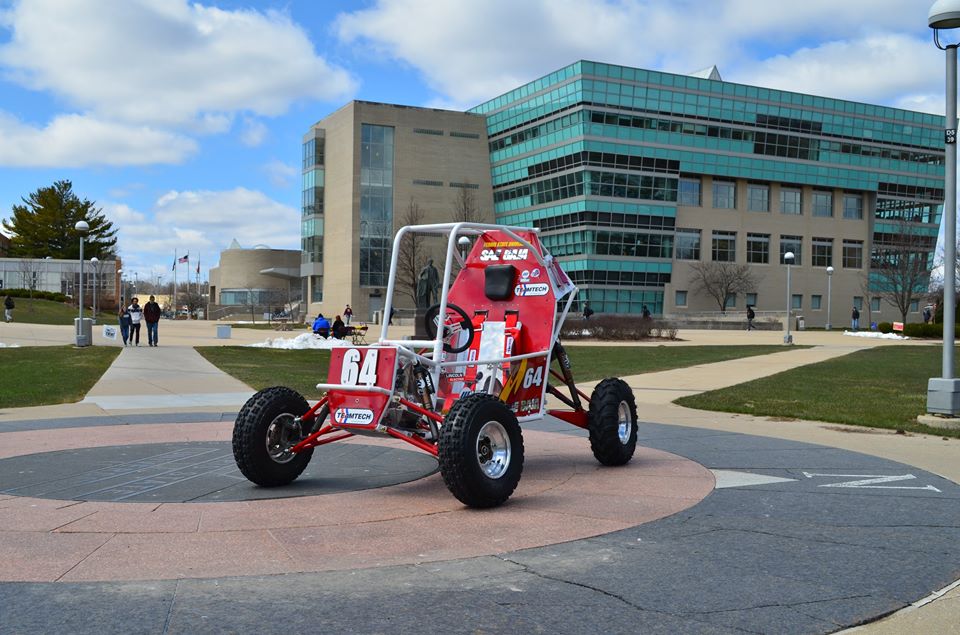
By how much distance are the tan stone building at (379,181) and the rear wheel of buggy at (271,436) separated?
78.4 m

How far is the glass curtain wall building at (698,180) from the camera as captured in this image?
80.3m

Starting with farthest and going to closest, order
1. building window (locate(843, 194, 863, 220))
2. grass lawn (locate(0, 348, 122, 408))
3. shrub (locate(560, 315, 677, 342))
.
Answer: building window (locate(843, 194, 863, 220)) → shrub (locate(560, 315, 677, 342)) → grass lawn (locate(0, 348, 122, 408))

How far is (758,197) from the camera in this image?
88.8 m

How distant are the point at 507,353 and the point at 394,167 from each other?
8215 centimetres

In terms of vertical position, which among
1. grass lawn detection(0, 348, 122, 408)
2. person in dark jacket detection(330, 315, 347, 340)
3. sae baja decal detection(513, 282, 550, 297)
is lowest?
grass lawn detection(0, 348, 122, 408)

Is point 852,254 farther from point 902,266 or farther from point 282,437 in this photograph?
point 282,437

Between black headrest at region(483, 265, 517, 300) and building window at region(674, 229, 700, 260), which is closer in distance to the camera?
black headrest at region(483, 265, 517, 300)

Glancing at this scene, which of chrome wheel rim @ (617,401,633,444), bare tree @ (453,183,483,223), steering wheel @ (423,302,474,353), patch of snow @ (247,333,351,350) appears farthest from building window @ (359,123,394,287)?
chrome wheel rim @ (617,401,633,444)

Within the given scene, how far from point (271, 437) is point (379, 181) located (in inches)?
3262

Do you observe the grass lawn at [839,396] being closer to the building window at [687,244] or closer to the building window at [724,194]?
the building window at [687,244]

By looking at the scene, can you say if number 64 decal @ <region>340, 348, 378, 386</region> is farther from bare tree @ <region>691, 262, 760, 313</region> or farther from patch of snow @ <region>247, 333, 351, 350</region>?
bare tree @ <region>691, 262, 760, 313</region>

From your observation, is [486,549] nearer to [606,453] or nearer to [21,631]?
[21,631]

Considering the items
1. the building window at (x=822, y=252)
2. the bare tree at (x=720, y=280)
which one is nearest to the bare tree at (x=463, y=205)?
the bare tree at (x=720, y=280)

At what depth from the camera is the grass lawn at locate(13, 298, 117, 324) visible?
62.8 metres
